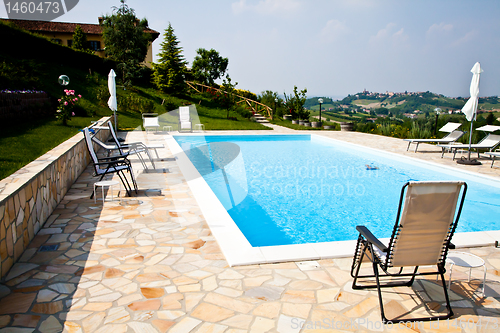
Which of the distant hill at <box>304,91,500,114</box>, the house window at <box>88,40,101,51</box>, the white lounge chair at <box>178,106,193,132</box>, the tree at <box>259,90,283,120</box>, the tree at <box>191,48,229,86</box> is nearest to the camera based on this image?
the white lounge chair at <box>178,106,193,132</box>

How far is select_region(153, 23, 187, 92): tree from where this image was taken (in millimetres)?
22656

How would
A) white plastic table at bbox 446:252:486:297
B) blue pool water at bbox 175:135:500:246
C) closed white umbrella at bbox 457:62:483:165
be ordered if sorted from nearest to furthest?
white plastic table at bbox 446:252:486:297
blue pool water at bbox 175:135:500:246
closed white umbrella at bbox 457:62:483:165

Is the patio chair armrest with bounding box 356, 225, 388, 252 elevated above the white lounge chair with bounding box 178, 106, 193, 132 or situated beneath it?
situated beneath

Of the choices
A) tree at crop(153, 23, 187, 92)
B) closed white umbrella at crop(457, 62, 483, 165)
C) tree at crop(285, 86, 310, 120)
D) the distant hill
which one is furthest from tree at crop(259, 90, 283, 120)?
closed white umbrella at crop(457, 62, 483, 165)

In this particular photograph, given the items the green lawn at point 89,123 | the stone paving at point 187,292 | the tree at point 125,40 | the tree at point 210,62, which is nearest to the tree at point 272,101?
the green lawn at point 89,123

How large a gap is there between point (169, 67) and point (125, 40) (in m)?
3.39

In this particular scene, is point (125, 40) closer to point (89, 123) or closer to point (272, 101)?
point (272, 101)

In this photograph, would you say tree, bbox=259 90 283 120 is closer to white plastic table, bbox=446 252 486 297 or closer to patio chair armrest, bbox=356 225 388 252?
white plastic table, bbox=446 252 486 297

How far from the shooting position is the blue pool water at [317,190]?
15.8 feet

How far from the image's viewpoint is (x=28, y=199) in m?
3.32

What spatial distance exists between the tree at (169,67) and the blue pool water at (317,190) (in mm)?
13055

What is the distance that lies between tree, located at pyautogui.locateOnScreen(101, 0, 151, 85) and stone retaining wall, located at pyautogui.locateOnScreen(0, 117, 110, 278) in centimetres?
1902

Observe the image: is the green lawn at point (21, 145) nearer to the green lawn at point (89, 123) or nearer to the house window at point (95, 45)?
the green lawn at point (89, 123)

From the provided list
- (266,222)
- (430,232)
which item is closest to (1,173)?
(266,222)
